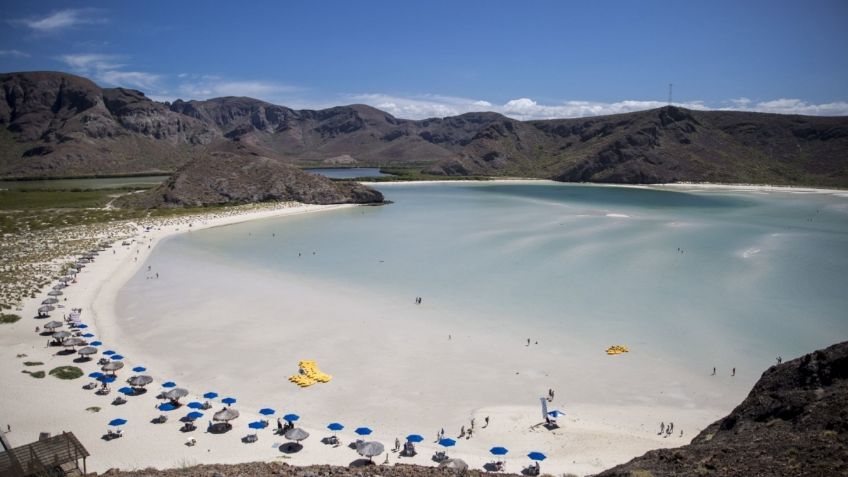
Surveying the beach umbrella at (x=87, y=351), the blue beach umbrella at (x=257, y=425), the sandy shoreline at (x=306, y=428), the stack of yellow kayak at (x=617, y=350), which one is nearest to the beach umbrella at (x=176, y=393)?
the sandy shoreline at (x=306, y=428)

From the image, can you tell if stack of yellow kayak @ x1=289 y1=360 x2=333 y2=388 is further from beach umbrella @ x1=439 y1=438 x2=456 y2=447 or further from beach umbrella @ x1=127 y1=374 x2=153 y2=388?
beach umbrella @ x1=439 y1=438 x2=456 y2=447

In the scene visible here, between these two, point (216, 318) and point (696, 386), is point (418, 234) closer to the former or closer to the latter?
point (216, 318)

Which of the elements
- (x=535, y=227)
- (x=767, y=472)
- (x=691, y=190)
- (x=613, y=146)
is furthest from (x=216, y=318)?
(x=613, y=146)

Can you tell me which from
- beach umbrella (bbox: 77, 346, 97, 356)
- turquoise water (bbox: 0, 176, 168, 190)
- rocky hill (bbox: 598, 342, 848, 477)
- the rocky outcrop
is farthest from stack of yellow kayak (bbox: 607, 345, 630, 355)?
turquoise water (bbox: 0, 176, 168, 190)

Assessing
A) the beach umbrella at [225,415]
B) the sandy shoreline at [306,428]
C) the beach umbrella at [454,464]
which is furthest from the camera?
the beach umbrella at [225,415]

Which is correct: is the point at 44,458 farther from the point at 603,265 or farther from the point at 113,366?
the point at 603,265

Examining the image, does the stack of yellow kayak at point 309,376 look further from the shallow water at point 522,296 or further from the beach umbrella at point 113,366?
the beach umbrella at point 113,366
